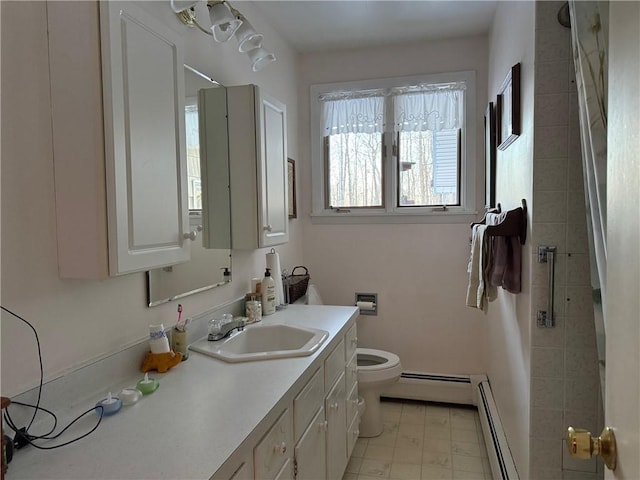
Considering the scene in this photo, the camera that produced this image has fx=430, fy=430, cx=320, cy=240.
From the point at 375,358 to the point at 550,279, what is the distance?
1.54 m

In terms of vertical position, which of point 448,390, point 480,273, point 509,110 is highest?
point 509,110

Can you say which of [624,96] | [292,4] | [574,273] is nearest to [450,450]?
[574,273]

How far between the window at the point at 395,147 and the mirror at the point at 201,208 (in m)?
1.27

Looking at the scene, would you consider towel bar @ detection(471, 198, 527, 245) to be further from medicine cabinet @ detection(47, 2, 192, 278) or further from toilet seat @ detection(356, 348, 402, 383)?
medicine cabinet @ detection(47, 2, 192, 278)

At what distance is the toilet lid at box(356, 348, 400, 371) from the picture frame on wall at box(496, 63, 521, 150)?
4.67 feet

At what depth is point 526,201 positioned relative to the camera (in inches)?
65.8

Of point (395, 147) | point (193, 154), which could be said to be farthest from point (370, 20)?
point (193, 154)

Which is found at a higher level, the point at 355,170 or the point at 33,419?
the point at 355,170

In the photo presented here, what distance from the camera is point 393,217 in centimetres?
307

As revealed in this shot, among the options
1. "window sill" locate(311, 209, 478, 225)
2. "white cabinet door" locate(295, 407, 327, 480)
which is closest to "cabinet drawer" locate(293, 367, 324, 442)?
"white cabinet door" locate(295, 407, 327, 480)

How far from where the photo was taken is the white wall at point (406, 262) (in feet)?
9.66

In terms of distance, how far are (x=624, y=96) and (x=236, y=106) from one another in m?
1.60

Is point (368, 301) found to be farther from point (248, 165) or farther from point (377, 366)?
point (248, 165)

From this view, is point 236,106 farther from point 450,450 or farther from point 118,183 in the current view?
point 450,450
